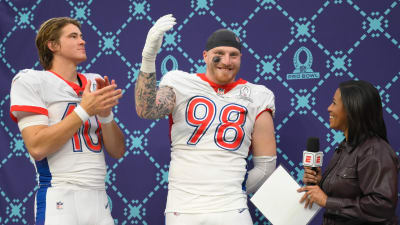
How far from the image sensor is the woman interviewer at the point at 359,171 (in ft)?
5.62

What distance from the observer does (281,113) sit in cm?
269

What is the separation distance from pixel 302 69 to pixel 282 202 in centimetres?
98

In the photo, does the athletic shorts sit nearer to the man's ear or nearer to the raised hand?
the raised hand

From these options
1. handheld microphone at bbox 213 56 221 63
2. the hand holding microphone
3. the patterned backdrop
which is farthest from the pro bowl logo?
the hand holding microphone

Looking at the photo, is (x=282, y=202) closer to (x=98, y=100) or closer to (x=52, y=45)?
(x=98, y=100)

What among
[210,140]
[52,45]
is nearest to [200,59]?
[210,140]

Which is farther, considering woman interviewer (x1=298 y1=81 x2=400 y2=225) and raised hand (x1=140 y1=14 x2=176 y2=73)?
raised hand (x1=140 y1=14 x2=176 y2=73)

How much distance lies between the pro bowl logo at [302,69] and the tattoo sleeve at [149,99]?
907mm

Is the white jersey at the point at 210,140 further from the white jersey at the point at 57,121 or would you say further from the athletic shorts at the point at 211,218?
the white jersey at the point at 57,121

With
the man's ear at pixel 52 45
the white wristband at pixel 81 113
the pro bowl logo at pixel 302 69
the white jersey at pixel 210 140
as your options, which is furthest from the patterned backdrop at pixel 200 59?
the white wristband at pixel 81 113

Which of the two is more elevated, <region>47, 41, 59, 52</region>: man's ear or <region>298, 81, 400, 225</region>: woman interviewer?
<region>47, 41, 59, 52</region>: man's ear

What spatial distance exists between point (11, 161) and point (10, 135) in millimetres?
182

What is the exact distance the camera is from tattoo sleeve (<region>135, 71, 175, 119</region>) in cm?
201

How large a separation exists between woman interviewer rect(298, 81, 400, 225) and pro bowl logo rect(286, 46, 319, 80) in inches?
27.7
